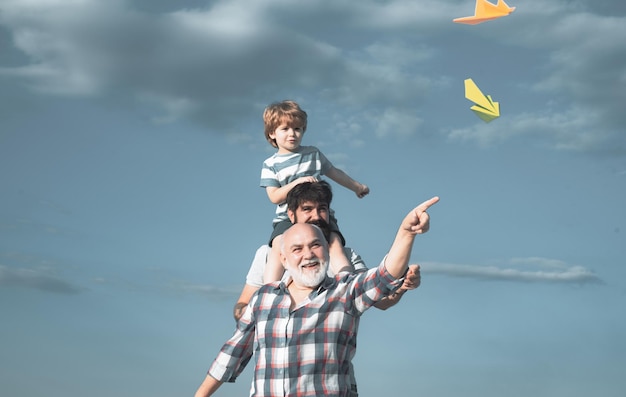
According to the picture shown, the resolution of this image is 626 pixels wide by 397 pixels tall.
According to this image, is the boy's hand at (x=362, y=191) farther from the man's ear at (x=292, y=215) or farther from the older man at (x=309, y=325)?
the older man at (x=309, y=325)

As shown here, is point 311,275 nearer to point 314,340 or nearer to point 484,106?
point 314,340

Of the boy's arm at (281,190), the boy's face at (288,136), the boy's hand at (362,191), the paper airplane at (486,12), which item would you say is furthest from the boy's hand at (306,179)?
the paper airplane at (486,12)

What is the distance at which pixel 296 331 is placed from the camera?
22.5ft

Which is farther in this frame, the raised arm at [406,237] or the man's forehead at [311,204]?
the man's forehead at [311,204]

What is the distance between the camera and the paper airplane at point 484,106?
9.43 meters

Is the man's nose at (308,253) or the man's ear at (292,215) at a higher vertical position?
the man's ear at (292,215)

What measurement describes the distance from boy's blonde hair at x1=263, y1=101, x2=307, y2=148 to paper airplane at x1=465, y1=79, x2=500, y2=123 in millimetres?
2066

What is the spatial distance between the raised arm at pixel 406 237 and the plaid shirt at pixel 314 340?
0.34 meters

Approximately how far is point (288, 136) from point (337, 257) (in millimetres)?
1713

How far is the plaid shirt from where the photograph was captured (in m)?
6.78

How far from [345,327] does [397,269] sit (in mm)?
861

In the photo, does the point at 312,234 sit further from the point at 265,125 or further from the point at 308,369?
the point at 265,125

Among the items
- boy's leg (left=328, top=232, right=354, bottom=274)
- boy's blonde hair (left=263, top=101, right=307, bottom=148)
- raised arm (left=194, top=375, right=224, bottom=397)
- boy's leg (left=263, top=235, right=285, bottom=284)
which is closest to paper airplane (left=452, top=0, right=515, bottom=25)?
boy's blonde hair (left=263, top=101, right=307, bottom=148)

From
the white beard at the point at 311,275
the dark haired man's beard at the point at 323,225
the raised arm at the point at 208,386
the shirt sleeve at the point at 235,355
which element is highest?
the dark haired man's beard at the point at 323,225
